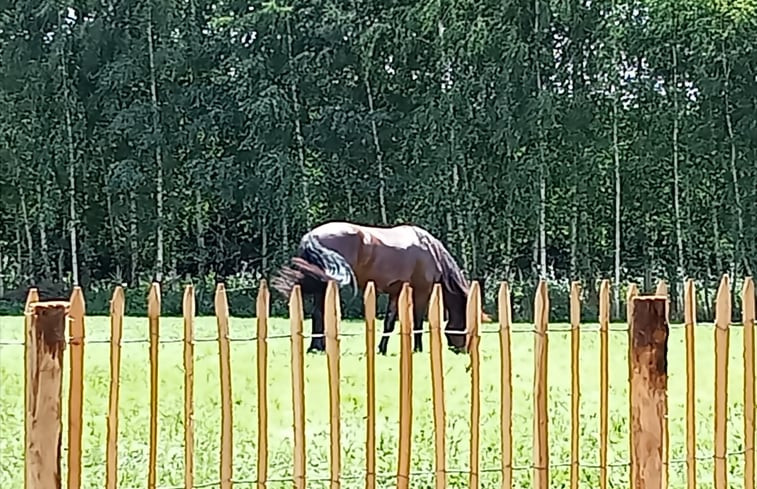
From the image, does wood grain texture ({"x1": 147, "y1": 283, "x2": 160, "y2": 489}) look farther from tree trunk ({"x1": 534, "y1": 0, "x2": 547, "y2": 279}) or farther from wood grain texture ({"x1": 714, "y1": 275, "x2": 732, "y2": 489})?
tree trunk ({"x1": 534, "y1": 0, "x2": 547, "y2": 279})

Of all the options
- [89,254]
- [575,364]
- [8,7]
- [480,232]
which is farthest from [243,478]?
[89,254]

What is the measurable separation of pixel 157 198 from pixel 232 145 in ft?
5.10

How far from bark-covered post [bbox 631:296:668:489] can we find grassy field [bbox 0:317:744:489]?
1.30m

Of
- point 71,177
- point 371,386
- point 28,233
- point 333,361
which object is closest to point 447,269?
point 371,386

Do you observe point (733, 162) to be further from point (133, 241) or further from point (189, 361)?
point (189, 361)

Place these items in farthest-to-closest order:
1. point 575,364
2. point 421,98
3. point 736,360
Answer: point 421,98 → point 736,360 → point 575,364

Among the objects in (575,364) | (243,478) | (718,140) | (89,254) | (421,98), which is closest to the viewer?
(575,364)

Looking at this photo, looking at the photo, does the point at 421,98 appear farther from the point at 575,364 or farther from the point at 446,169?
the point at 575,364

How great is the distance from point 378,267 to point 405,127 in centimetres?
748

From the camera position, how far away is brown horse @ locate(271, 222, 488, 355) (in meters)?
9.21

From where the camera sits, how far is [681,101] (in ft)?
52.5

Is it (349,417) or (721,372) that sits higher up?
(721,372)

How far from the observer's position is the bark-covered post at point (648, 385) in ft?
10.7

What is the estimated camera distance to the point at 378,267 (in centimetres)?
984
